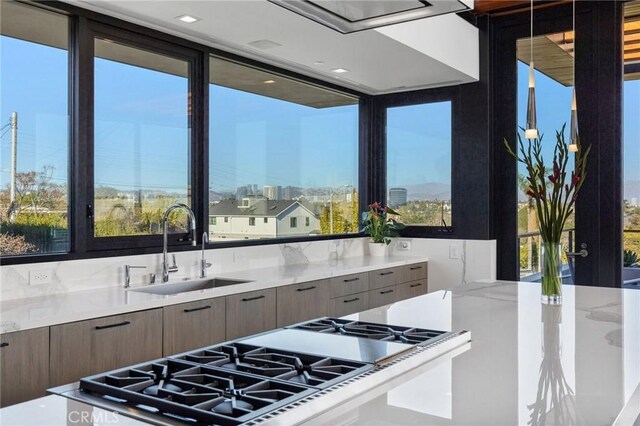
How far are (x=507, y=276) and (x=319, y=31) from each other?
2.81m

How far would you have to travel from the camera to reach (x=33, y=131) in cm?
301

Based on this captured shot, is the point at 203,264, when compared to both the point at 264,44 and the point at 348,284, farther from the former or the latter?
the point at 264,44

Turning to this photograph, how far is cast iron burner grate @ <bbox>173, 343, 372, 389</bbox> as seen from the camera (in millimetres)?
1374

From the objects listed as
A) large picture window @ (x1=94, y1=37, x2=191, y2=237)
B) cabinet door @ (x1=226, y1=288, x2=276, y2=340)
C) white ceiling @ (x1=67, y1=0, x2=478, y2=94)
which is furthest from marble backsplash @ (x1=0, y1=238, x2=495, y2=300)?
white ceiling @ (x1=67, y1=0, x2=478, y2=94)

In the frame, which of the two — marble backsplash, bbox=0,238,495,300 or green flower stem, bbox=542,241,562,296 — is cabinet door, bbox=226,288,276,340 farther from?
green flower stem, bbox=542,241,562,296

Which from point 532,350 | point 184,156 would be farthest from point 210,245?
point 532,350

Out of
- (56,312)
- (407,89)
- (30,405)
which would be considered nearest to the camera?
(30,405)

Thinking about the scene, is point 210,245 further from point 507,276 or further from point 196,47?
point 507,276

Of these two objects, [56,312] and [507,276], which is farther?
[507,276]

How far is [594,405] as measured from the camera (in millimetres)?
1297

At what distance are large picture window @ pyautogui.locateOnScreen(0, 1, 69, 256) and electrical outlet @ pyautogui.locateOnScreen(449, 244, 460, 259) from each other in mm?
3319

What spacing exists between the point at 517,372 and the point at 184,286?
2.39 m

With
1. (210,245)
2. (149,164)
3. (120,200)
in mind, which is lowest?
(210,245)

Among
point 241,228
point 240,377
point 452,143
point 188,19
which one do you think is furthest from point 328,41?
point 240,377
